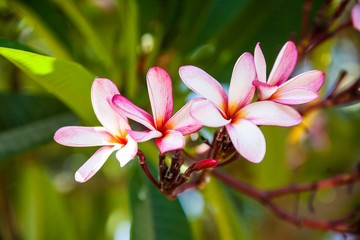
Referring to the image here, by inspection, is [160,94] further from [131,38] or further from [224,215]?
[224,215]

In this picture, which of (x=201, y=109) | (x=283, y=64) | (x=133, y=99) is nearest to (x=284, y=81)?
(x=283, y=64)

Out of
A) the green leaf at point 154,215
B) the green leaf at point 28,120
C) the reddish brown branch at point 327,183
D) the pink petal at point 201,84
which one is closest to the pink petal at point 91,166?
the pink petal at point 201,84

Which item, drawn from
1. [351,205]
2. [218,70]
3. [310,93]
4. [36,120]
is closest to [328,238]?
[351,205]

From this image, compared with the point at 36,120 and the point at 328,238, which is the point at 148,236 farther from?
the point at 328,238

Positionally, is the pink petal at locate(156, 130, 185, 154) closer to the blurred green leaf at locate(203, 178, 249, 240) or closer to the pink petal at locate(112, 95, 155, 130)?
the pink petal at locate(112, 95, 155, 130)

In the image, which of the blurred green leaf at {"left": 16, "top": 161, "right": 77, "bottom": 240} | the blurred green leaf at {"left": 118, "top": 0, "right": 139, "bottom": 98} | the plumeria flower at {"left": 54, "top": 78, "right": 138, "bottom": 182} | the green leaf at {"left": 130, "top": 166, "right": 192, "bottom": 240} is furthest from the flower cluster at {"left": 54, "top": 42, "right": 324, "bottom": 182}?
the blurred green leaf at {"left": 16, "top": 161, "right": 77, "bottom": 240}

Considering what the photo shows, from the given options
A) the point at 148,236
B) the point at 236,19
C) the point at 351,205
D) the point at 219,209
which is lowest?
the point at 351,205
